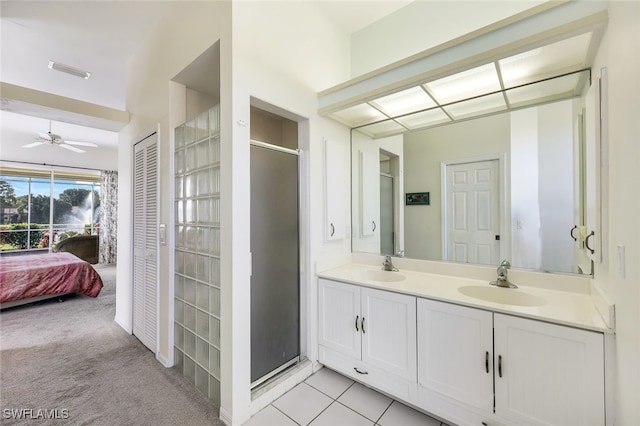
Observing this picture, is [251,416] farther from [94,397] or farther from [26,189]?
[26,189]

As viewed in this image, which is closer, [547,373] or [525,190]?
[547,373]

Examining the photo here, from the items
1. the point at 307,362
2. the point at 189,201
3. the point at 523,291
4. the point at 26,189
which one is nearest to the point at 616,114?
the point at 523,291

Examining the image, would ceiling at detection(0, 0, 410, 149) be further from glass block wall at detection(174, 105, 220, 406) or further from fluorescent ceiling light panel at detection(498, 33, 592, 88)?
fluorescent ceiling light panel at detection(498, 33, 592, 88)

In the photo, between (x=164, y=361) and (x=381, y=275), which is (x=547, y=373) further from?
(x=164, y=361)

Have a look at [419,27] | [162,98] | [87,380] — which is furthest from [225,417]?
[419,27]

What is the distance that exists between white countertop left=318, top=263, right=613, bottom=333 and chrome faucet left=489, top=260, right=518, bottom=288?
35mm

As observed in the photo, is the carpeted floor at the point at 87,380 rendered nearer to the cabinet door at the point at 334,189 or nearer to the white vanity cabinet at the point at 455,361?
the white vanity cabinet at the point at 455,361

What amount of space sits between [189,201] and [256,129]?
3.86 ft

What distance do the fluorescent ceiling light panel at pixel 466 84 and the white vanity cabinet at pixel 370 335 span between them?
1534 millimetres

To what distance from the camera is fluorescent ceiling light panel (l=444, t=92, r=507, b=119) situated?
1.94 metres

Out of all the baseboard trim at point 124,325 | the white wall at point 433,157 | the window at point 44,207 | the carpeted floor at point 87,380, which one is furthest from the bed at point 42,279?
the white wall at point 433,157

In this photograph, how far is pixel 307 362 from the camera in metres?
2.17

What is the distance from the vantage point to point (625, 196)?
0.99 metres

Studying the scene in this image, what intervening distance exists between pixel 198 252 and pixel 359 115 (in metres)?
1.87
